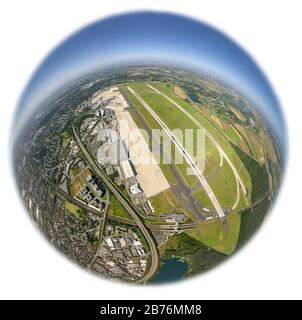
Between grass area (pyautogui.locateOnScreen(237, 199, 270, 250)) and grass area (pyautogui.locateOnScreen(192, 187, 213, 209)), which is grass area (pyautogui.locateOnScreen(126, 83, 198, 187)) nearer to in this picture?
grass area (pyautogui.locateOnScreen(192, 187, 213, 209))

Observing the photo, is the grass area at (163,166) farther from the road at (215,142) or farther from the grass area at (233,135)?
the grass area at (233,135)

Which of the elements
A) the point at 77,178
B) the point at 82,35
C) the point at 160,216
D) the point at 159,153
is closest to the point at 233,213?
the point at 160,216

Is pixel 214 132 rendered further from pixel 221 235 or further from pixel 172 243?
pixel 172 243

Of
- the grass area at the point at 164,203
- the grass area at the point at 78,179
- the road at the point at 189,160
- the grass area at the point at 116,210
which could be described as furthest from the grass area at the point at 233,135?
the grass area at the point at 78,179

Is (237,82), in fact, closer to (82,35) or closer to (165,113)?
(165,113)

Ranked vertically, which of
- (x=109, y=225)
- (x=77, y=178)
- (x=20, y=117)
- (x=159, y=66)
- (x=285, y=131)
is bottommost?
(x=109, y=225)

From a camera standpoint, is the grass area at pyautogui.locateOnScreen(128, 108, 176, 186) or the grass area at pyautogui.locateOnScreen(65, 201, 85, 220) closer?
the grass area at pyautogui.locateOnScreen(65, 201, 85, 220)

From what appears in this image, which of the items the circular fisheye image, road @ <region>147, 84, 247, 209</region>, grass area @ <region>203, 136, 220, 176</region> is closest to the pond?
the circular fisheye image
